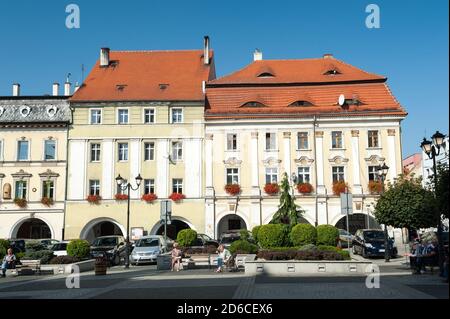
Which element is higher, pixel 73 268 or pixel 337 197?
pixel 337 197

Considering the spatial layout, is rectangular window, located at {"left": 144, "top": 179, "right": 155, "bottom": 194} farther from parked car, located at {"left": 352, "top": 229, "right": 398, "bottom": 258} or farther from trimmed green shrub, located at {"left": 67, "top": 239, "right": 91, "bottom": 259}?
parked car, located at {"left": 352, "top": 229, "right": 398, "bottom": 258}

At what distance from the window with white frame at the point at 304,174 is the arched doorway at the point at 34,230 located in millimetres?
22078

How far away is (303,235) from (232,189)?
635 inches

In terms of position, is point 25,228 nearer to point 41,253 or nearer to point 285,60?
point 41,253

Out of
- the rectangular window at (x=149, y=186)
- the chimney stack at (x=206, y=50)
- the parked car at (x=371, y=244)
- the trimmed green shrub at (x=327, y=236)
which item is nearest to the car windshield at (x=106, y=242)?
the rectangular window at (x=149, y=186)

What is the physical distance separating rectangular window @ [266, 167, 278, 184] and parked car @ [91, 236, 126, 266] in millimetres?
13299

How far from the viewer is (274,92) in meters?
42.9

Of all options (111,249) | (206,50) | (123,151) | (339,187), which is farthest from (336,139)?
(111,249)

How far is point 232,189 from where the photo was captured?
40.3m

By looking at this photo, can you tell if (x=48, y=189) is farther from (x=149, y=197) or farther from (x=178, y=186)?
(x=178, y=186)

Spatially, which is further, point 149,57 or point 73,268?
point 149,57

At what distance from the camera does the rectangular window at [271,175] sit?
41031 millimetres
